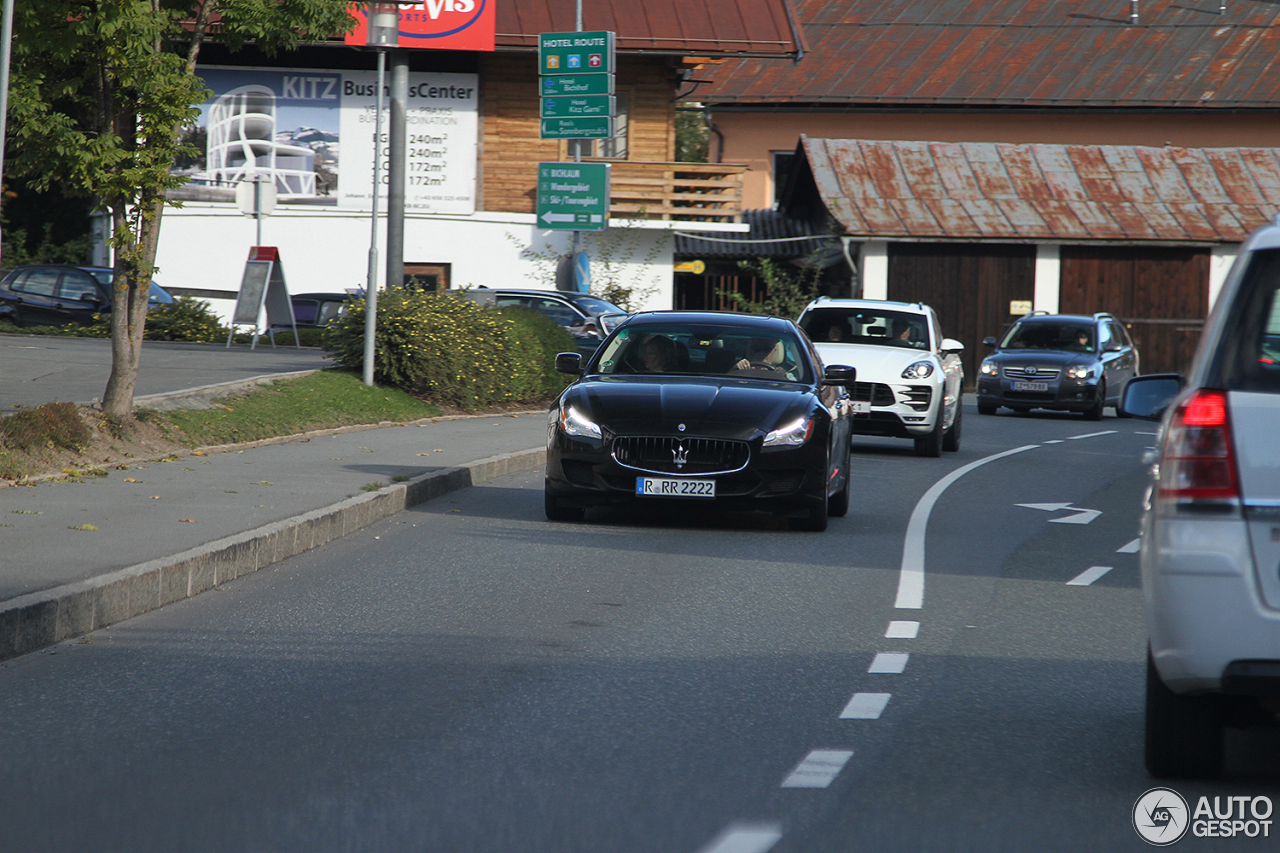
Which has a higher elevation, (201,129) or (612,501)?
(201,129)

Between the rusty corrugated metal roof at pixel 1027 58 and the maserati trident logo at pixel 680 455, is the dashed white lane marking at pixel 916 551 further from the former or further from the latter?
the rusty corrugated metal roof at pixel 1027 58

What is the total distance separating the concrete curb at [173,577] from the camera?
6.88 m

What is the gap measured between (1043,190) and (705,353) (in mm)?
29364

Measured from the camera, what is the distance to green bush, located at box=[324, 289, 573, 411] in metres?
19.4

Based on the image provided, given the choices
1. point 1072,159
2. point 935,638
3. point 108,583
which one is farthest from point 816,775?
point 1072,159

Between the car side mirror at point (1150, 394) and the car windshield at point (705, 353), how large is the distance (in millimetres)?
5922

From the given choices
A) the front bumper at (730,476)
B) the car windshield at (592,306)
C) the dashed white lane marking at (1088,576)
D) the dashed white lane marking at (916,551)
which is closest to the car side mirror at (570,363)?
the front bumper at (730,476)

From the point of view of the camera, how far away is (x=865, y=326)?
19.1m

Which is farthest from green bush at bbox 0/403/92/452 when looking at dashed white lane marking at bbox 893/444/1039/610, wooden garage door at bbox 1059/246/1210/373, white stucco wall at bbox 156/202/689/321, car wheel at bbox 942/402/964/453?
wooden garage door at bbox 1059/246/1210/373

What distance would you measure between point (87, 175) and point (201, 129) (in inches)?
1039

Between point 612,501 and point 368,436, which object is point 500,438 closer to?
point 368,436

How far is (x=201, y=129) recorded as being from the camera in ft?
125

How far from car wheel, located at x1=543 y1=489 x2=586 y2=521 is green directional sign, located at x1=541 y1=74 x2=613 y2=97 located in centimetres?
1778

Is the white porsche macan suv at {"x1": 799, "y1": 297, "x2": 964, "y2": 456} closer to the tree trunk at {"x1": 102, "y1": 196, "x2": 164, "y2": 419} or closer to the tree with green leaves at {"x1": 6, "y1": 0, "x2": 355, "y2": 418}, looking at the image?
the tree with green leaves at {"x1": 6, "y1": 0, "x2": 355, "y2": 418}
